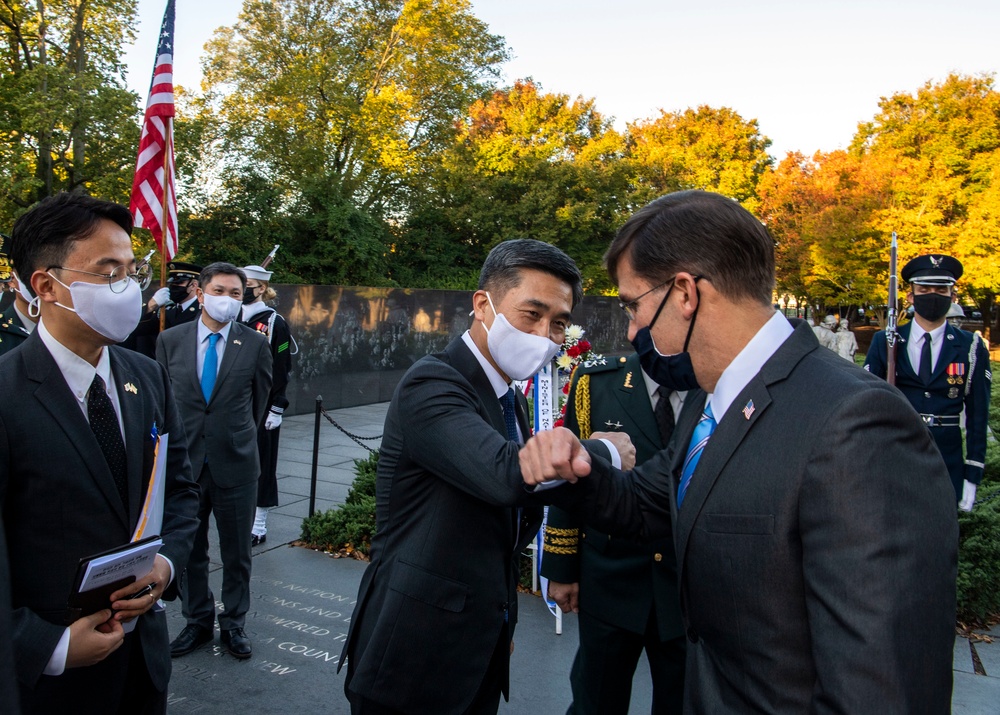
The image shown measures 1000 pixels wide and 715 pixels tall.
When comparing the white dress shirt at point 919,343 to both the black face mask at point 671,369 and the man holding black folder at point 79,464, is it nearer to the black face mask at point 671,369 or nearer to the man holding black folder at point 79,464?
the black face mask at point 671,369

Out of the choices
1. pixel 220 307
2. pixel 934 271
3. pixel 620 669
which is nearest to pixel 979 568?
pixel 934 271

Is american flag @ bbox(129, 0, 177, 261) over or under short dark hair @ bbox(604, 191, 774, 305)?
over

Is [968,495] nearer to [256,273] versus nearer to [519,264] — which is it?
[519,264]

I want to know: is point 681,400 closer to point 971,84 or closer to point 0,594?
point 0,594

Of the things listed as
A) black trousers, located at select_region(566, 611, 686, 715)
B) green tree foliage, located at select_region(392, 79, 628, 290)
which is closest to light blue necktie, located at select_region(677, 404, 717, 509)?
black trousers, located at select_region(566, 611, 686, 715)

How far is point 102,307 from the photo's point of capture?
229 cm

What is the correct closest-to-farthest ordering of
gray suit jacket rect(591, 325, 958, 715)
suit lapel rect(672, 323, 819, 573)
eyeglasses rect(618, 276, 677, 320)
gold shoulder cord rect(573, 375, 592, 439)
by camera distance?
1. gray suit jacket rect(591, 325, 958, 715)
2. suit lapel rect(672, 323, 819, 573)
3. eyeglasses rect(618, 276, 677, 320)
4. gold shoulder cord rect(573, 375, 592, 439)

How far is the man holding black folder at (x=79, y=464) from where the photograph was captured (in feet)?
6.64

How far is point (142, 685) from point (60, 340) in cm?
109

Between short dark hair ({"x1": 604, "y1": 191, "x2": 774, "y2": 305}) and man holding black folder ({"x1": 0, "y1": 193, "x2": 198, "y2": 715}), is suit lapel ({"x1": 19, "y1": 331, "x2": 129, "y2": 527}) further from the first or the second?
short dark hair ({"x1": 604, "y1": 191, "x2": 774, "y2": 305})

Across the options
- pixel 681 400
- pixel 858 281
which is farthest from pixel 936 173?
pixel 681 400

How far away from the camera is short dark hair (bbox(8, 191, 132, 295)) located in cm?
230

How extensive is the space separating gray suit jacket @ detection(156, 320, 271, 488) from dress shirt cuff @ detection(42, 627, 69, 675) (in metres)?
2.84

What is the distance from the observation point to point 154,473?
2336 millimetres
